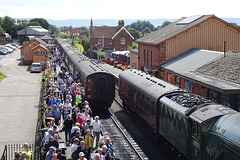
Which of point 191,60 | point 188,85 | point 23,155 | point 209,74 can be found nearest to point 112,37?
point 191,60

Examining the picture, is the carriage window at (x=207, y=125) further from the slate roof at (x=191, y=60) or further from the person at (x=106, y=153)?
the slate roof at (x=191, y=60)

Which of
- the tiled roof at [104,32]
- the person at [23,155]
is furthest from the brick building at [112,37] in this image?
the person at [23,155]

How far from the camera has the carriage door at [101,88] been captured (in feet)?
87.9

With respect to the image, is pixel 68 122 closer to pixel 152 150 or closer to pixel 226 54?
pixel 152 150

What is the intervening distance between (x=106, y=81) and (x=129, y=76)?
1657 mm

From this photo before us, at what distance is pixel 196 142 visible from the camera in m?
13.3

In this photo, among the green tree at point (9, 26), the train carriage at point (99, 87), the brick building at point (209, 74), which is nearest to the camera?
the brick building at point (209, 74)

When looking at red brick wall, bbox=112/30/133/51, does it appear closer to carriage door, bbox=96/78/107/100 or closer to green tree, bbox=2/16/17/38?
carriage door, bbox=96/78/107/100

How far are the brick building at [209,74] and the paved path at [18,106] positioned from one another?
391 inches

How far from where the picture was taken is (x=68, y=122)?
17125 millimetres

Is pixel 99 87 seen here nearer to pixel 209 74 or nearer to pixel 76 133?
pixel 209 74

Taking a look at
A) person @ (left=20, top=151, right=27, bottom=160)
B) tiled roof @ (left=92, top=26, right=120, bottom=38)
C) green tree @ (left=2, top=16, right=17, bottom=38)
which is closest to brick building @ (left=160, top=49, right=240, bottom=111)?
person @ (left=20, top=151, right=27, bottom=160)

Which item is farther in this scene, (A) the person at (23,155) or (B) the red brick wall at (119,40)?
(B) the red brick wall at (119,40)

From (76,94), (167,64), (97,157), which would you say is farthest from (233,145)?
(167,64)
